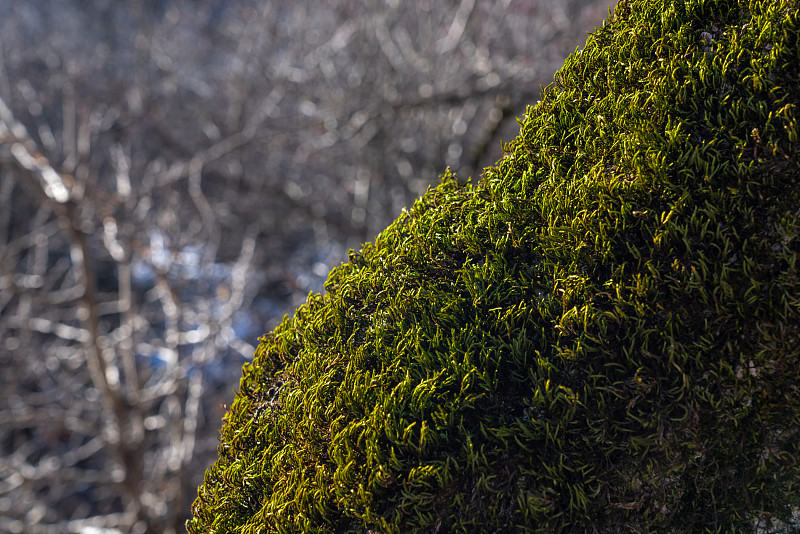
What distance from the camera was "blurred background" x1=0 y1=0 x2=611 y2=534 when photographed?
4.27 m

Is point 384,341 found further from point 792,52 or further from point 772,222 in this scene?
point 792,52

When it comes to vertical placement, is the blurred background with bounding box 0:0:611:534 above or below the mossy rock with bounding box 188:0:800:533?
above

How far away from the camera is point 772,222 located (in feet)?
3.92

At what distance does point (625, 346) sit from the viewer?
126 centimetres

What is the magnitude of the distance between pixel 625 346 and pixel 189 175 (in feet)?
16.3

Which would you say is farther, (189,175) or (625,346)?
(189,175)

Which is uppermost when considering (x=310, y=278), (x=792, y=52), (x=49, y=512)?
(x=310, y=278)

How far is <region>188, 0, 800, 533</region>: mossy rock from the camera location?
1.21 meters

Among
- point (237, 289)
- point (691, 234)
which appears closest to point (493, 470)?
point (691, 234)

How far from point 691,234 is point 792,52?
0.40 metres

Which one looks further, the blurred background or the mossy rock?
the blurred background

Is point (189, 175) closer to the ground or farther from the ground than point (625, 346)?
farther from the ground

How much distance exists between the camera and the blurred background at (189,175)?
4.27 meters

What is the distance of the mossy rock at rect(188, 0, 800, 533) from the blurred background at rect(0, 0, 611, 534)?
3.05 metres
